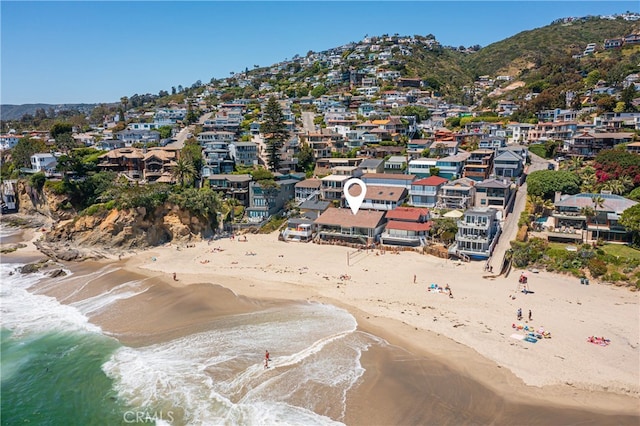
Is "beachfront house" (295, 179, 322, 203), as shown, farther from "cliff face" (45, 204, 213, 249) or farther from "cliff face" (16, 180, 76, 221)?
"cliff face" (16, 180, 76, 221)

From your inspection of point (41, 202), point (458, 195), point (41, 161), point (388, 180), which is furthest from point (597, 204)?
point (41, 161)

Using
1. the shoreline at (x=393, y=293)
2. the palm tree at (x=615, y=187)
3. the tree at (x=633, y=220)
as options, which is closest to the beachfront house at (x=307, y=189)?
the shoreline at (x=393, y=293)

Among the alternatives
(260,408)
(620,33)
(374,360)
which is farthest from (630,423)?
(620,33)

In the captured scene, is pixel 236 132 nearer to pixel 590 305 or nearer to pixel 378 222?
pixel 378 222

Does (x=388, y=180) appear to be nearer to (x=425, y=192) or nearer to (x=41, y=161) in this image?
(x=425, y=192)

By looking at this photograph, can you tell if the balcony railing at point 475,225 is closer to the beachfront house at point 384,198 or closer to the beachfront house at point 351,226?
the beachfront house at point 351,226

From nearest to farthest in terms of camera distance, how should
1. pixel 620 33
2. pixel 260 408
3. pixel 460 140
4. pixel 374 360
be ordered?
pixel 260 408
pixel 374 360
pixel 460 140
pixel 620 33
